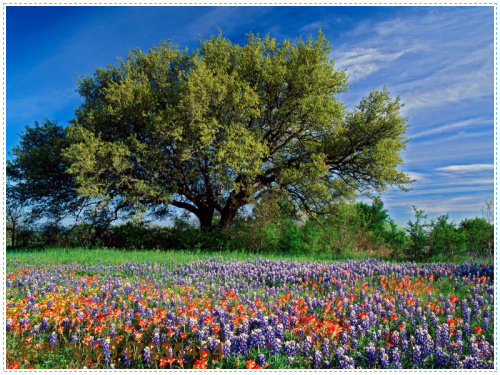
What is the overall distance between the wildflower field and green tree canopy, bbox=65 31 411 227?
8765mm

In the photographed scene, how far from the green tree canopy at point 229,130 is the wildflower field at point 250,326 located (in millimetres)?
8765

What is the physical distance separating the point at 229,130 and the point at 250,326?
12.0 m

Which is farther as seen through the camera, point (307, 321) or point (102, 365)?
point (307, 321)

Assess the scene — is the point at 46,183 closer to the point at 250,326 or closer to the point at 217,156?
the point at 217,156

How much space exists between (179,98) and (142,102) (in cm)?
183

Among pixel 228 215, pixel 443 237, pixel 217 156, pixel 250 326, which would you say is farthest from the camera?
pixel 228 215

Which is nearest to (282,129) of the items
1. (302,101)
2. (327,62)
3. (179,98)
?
(302,101)

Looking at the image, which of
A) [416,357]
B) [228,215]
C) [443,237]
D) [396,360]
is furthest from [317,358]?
[228,215]

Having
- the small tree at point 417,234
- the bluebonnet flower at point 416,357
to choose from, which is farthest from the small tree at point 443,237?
the bluebonnet flower at point 416,357

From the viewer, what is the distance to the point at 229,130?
16.2m

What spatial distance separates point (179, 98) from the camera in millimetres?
16891

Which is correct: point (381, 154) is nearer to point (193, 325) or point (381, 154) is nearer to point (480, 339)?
point (480, 339)

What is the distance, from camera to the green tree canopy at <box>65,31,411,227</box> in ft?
53.0

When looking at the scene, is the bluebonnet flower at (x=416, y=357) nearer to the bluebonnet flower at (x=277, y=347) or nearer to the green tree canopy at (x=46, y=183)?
the bluebonnet flower at (x=277, y=347)
